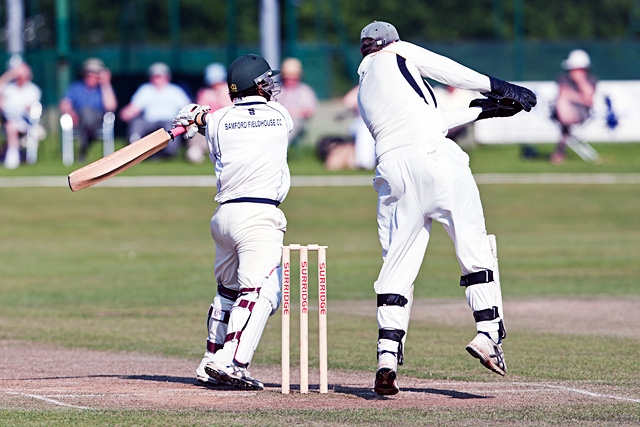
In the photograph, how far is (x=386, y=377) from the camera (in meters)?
7.34

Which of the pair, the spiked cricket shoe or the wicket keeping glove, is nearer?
the wicket keeping glove

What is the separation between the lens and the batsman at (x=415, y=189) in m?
7.54

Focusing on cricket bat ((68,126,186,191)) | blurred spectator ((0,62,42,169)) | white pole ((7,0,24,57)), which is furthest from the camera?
white pole ((7,0,24,57))

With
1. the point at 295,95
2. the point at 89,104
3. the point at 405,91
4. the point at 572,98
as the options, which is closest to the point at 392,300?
the point at 405,91

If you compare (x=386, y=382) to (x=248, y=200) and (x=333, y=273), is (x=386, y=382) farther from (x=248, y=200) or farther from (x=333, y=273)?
(x=333, y=273)

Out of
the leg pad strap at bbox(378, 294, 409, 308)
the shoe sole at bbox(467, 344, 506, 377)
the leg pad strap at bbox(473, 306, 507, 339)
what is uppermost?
the leg pad strap at bbox(378, 294, 409, 308)

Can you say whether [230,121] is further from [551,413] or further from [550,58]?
[550,58]

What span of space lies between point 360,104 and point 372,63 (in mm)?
287

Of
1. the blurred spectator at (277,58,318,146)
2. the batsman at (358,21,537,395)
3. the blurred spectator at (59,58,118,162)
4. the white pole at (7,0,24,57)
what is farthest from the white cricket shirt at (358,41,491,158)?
the white pole at (7,0,24,57)

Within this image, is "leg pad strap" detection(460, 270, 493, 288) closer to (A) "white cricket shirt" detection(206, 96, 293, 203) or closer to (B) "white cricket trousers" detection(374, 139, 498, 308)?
(B) "white cricket trousers" detection(374, 139, 498, 308)

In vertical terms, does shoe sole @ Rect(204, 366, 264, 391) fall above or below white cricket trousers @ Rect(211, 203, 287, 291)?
below

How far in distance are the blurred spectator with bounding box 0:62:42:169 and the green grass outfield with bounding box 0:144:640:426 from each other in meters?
0.83

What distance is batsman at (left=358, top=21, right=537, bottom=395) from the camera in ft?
24.7

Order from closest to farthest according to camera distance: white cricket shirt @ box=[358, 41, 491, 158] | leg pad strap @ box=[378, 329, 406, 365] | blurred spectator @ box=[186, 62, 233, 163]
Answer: leg pad strap @ box=[378, 329, 406, 365], white cricket shirt @ box=[358, 41, 491, 158], blurred spectator @ box=[186, 62, 233, 163]
